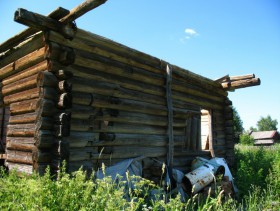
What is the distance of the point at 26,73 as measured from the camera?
651 centimetres

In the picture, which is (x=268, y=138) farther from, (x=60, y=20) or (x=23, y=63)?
(x=60, y=20)

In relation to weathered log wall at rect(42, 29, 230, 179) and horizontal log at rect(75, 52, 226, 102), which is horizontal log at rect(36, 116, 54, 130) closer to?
weathered log wall at rect(42, 29, 230, 179)

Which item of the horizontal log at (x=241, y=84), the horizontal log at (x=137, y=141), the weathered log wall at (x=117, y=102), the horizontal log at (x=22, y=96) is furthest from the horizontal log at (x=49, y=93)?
the horizontal log at (x=241, y=84)

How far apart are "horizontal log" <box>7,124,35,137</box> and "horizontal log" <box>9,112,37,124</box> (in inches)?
3.6

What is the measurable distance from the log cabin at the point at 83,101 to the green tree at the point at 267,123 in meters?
101

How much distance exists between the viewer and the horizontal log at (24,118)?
5942 millimetres

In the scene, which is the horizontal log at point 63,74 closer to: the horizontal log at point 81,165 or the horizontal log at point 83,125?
the horizontal log at point 83,125

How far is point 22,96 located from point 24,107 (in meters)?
0.35

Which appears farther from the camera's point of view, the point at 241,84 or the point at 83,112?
the point at 241,84

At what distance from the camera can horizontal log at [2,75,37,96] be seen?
618 cm

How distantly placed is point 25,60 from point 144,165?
3.81 m

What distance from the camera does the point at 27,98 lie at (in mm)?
6262

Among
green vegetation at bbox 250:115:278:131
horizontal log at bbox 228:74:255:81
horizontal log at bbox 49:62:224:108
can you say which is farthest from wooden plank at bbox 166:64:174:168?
green vegetation at bbox 250:115:278:131

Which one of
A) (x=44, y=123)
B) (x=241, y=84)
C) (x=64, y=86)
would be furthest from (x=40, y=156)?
(x=241, y=84)
